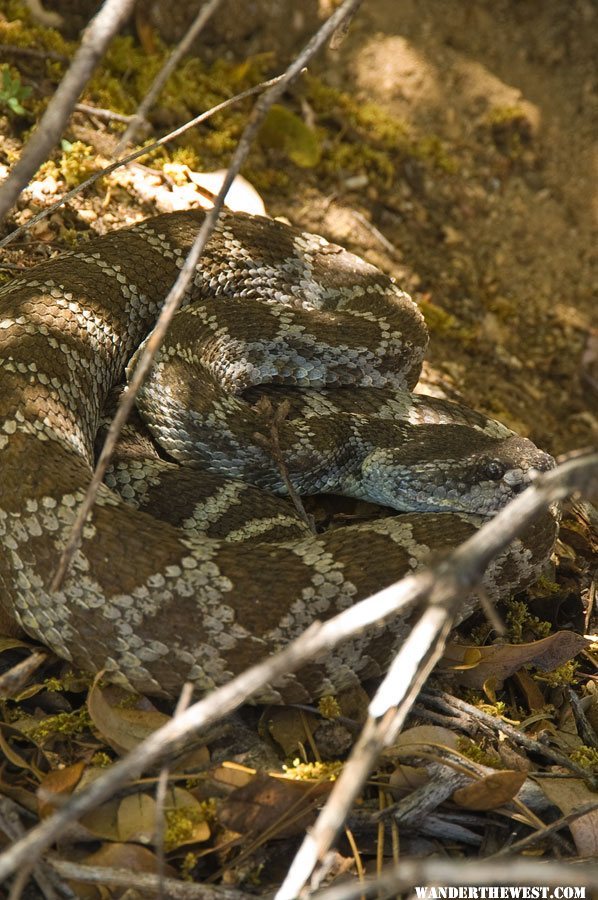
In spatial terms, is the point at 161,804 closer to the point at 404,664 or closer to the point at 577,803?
the point at 404,664

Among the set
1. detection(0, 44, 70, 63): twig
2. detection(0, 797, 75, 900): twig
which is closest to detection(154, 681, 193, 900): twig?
detection(0, 797, 75, 900): twig

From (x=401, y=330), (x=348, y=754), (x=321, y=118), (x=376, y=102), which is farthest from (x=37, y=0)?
(x=348, y=754)

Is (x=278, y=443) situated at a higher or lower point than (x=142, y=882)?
higher

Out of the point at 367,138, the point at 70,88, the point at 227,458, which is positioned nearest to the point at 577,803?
the point at 227,458

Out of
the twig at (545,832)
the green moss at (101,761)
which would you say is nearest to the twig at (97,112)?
the green moss at (101,761)

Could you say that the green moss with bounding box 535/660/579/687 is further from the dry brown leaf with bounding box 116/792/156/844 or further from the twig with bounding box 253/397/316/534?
the dry brown leaf with bounding box 116/792/156/844

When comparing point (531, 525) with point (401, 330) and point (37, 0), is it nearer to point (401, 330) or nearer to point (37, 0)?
point (401, 330)
